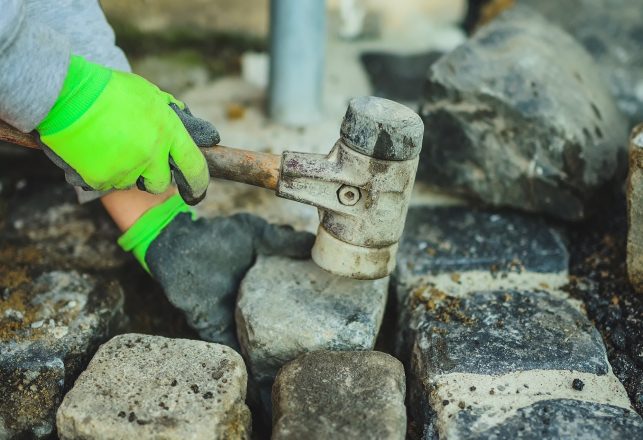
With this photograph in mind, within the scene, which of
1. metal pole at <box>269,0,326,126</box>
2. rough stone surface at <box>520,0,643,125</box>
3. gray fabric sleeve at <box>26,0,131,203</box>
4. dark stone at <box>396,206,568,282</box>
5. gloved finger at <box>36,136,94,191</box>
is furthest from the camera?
rough stone surface at <box>520,0,643,125</box>

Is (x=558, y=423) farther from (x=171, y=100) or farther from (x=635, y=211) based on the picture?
(x=171, y=100)

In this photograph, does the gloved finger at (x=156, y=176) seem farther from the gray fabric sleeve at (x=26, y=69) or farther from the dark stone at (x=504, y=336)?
the dark stone at (x=504, y=336)

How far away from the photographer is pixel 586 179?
207cm

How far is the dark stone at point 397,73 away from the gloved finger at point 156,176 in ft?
4.55

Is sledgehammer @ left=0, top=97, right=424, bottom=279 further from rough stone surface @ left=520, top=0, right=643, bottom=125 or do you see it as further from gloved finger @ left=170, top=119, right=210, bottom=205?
rough stone surface @ left=520, top=0, right=643, bottom=125

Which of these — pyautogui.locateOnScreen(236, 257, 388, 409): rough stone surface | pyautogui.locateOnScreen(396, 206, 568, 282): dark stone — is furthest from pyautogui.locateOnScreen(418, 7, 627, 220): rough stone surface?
pyautogui.locateOnScreen(236, 257, 388, 409): rough stone surface

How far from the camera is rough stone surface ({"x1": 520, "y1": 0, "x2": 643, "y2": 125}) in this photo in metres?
2.75

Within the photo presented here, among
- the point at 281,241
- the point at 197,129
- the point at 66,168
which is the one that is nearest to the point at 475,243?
the point at 281,241

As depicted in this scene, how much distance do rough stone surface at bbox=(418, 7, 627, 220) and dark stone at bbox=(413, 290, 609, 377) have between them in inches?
15.3

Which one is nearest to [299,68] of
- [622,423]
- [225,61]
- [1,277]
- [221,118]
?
[221,118]

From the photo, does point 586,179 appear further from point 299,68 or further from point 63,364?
point 63,364

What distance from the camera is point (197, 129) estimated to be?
5.44 ft

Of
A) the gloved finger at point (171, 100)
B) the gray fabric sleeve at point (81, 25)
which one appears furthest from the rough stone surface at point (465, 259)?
the gray fabric sleeve at point (81, 25)

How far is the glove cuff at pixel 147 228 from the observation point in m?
1.90
